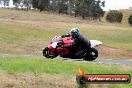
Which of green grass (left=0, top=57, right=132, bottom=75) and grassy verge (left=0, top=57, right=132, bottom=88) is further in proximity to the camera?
green grass (left=0, top=57, right=132, bottom=75)

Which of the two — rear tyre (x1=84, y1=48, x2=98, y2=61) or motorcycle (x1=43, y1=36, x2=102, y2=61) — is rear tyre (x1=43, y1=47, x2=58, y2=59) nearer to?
motorcycle (x1=43, y1=36, x2=102, y2=61)

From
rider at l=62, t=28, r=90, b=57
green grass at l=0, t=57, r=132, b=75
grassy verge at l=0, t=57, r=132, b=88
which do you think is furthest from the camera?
rider at l=62, t=28, r=90, b=57

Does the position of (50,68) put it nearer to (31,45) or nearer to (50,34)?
(31,45)

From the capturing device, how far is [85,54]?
74.0ft

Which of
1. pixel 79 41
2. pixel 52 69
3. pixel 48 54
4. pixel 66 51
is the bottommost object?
pixel 48 54

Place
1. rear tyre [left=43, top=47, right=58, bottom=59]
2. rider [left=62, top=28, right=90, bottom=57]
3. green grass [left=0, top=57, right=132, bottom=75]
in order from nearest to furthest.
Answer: green grass [left=0, top=57, right=132, bottom=75]
rider [left=62, top=28, right=90, bottom=57]
rear tyre [left=43, top=47, right=58, bottom=59]

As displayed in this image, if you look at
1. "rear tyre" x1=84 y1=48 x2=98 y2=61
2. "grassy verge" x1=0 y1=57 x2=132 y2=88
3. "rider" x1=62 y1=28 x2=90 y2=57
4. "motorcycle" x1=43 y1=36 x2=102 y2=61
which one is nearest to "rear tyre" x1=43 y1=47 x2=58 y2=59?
"motorcycle" x1=43 y1=36 x2=102 y2=61

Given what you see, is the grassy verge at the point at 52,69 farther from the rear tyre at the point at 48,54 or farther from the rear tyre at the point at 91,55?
the rear tyre at the point at 48,54

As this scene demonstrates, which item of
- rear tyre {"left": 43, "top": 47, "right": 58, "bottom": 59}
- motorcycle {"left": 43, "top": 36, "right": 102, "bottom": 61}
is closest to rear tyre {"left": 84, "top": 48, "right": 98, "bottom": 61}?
motorcycle {"left": 43, "top": 36, "right": 102, "bottom": 61}

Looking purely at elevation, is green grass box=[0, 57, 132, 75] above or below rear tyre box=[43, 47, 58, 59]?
above

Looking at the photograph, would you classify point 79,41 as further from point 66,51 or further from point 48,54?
point 48,54

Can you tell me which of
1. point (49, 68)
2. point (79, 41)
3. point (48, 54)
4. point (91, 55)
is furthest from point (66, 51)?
point (49, 68)

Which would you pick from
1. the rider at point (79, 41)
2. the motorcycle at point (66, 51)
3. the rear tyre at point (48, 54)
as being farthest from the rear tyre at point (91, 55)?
the rear tyre at point (48, 54)

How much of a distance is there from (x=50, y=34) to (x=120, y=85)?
40307mm
